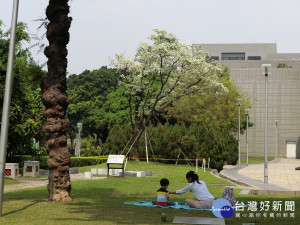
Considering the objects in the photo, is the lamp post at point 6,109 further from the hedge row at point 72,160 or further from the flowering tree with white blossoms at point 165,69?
the flowering tree with white blossoms at point 165,69

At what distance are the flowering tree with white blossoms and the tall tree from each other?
25.3 m

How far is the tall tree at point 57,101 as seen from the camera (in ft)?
43.2

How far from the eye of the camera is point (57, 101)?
522 inches

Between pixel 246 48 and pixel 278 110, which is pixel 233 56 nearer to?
A: pixel 246 48

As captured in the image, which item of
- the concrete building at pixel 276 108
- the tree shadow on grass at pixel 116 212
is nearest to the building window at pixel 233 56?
the concrete building at pixel 276 108

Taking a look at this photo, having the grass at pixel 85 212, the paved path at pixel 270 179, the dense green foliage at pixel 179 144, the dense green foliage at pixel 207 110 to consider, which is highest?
the dense green foliage at pixel 207 110

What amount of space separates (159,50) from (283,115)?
5868 cm

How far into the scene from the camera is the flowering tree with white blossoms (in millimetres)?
39594

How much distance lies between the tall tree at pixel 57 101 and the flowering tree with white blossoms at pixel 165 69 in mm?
25306

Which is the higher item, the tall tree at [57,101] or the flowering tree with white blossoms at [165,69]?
the flowering tree with white blossoms at [165,69]

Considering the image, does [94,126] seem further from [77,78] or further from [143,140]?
[143,140]

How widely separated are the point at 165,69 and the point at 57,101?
89.1 ft

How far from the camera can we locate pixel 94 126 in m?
69.0

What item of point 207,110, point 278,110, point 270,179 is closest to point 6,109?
point 270,179
